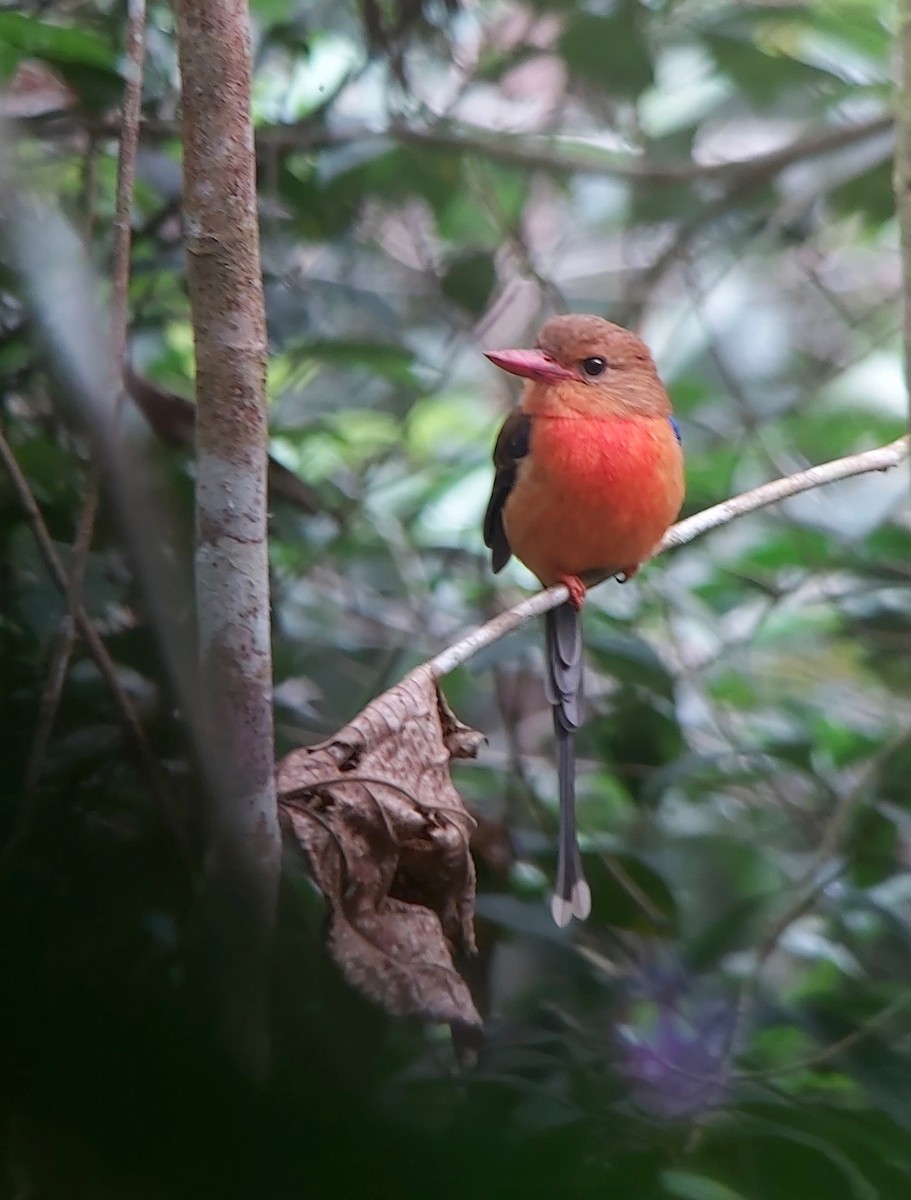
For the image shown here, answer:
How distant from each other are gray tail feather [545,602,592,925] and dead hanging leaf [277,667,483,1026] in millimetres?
538

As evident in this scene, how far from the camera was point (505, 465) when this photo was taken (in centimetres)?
203

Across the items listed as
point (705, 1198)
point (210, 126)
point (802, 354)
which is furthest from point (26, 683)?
point (802, 354)

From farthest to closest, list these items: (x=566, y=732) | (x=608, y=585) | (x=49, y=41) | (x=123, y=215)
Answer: (x=608, y=585)
(x=566, y=732)
(x=49, y=41)
(x=123, y=215)

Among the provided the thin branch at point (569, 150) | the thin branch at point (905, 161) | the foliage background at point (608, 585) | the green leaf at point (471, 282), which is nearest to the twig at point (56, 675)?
the foliage background at point (608, 585)

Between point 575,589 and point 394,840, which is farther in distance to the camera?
point 575,589

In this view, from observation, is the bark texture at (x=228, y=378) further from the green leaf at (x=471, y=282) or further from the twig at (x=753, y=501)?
the green leaf at (x=471, y=282)

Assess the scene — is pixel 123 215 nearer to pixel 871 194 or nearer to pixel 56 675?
pixel 56 675

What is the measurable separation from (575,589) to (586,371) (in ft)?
1.12

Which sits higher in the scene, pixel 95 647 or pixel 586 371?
pixel 586 371

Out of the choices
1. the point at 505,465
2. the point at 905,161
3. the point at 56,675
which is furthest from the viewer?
the point at 505,465

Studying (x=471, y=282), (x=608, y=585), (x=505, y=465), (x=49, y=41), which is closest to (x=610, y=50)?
(x=471, y=282)

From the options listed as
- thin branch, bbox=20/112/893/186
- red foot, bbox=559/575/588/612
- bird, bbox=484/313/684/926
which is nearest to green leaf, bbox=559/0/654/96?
thin branch, bbox=20/112/893/186

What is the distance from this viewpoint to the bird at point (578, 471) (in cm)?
193

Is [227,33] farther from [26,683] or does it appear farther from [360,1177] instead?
[360,1177]
